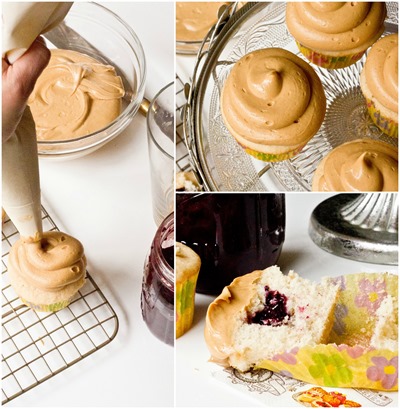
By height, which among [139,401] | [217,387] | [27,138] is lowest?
[139,401]

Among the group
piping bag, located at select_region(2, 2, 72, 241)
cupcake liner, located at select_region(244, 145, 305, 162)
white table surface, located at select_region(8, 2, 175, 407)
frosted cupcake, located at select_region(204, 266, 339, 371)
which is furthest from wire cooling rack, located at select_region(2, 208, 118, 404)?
cupcake liner, located at select_region(244, 145, 305, 162)

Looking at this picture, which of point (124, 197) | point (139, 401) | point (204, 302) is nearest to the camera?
point (204, 302)

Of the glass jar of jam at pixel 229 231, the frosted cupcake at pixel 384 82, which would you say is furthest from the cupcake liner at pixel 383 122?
the glass jar of jam at pixel 229 231

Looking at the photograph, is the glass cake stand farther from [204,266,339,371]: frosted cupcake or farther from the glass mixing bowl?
the glass mixing bowl

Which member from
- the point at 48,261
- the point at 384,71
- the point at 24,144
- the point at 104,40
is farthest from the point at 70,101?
the point at 384,71

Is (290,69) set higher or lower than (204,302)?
higher

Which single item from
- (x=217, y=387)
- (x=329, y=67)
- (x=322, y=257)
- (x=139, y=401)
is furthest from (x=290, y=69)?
(x=139, y=401)

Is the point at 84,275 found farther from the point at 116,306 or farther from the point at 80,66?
the point at 80,66

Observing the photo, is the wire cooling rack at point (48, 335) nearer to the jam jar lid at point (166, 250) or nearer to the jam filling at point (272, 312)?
the jam jar lid at point (166, 250)
